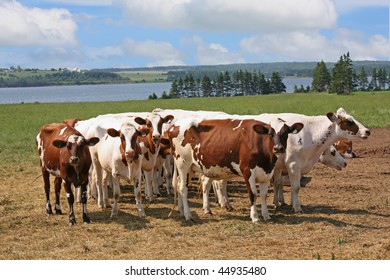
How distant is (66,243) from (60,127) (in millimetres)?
3732

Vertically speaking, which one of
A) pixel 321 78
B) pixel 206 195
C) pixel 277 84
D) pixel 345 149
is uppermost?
pixel 206 195

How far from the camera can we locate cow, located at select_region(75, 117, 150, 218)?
1232cm

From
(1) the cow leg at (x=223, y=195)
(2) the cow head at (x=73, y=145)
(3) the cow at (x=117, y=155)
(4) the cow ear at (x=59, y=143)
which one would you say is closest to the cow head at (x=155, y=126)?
(3) the cow at (x=117, y=155)

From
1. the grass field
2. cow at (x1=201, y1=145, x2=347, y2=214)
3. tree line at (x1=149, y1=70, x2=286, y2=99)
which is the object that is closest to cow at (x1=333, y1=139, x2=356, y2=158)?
cow at (x1=201, y1=145, x2=347, y2=214)

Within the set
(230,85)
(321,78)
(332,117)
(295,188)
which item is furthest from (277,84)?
(295,188)

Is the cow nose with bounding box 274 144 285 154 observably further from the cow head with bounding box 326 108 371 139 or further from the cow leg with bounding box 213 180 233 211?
the cow head with bounding box 326 108 371 139

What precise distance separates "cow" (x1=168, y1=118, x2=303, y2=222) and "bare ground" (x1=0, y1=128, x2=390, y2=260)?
82cm

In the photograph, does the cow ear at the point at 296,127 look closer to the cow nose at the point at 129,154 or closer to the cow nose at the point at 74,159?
the cow nose at the point at 129,154

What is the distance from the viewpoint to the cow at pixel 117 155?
1232 centimetres

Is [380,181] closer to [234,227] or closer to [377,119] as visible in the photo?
[234,227]

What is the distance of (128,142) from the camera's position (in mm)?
Result: 12211

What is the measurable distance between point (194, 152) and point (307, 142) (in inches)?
109

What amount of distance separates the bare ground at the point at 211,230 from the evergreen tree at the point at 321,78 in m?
115

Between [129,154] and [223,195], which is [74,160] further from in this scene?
[223,195]
